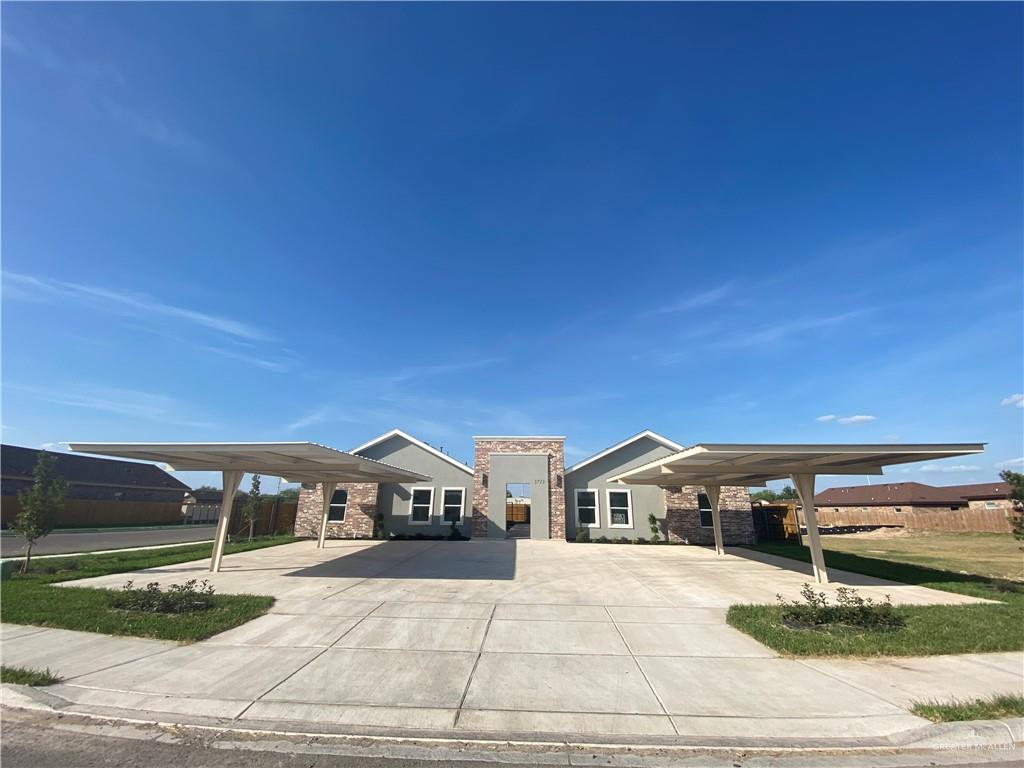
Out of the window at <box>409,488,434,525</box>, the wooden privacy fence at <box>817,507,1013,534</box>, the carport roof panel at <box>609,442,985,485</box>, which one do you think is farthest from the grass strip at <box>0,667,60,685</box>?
the wooden privacy fence at <box>817,507,1013,534</box>

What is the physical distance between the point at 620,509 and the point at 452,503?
28.6ft

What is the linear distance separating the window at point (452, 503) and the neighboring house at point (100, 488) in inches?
785

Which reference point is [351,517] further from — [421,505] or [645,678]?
[645,678]

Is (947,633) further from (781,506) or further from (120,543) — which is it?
(120,543)

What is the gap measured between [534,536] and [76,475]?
3867 centimetres

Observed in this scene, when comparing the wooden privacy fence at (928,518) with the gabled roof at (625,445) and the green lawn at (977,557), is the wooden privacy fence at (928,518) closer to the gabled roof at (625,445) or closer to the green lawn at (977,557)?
the green lawn at (977,557)

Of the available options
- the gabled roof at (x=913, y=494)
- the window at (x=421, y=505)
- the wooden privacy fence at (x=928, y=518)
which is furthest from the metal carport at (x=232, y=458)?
the gabled roof at (x=913, y=494)

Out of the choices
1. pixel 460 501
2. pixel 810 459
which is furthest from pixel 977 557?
pixel 460 501

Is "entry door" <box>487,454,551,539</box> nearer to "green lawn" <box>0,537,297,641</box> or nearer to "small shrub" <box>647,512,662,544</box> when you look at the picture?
"small shrub" <box>647,512,662,544</box>

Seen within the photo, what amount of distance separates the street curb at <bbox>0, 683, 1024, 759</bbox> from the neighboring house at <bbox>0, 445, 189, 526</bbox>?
3104 centimetres

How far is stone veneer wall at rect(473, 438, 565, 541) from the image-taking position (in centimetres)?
2202

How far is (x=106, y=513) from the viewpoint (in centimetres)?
3353

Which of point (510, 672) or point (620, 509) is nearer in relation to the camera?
point (510, 672)

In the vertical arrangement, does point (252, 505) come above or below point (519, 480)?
below
